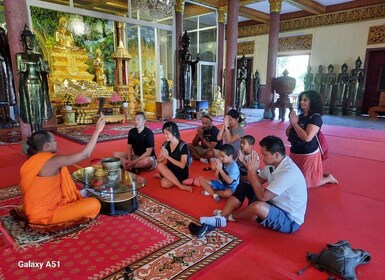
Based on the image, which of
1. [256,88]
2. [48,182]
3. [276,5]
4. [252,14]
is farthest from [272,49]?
[48,182]

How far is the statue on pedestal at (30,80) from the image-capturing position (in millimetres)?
4250

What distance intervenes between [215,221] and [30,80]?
3696 mm

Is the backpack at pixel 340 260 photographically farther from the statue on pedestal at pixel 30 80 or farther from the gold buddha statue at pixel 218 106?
the gold buddha statue at pixel 218 106

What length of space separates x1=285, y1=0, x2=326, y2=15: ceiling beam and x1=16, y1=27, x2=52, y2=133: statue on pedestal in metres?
8.10

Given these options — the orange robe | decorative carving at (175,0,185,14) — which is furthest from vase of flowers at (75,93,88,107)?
the orange robe

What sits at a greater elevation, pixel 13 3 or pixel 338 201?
pixel 13 3

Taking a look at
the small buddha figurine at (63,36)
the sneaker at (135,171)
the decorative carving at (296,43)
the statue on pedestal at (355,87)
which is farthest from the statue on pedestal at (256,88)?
the sneaker at (135,171)

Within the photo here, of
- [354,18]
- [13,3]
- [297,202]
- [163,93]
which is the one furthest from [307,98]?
[354,18]

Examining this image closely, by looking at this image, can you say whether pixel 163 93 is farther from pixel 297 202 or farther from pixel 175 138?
pixel 297 202

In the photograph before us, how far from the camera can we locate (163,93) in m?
10.1

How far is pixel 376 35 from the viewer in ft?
32.4

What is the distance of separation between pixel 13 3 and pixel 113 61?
6037mm

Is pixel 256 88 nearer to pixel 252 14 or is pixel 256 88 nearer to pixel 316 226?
pixel 252 14

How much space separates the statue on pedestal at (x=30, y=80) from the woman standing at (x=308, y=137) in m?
3.74
